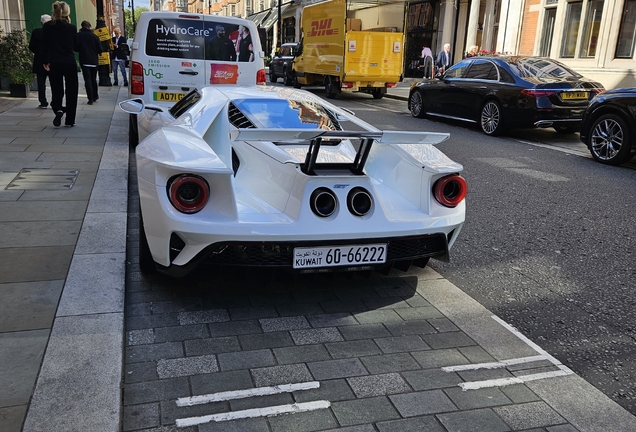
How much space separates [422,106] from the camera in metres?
15.2

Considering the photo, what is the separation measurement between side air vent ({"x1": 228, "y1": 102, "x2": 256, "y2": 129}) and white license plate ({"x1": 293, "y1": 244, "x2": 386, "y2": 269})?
1420 mm

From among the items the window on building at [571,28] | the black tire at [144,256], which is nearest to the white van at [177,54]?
the black tire at [144,256]

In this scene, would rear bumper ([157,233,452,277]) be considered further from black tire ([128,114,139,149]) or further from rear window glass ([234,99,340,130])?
black tire ([128,114,139,149])

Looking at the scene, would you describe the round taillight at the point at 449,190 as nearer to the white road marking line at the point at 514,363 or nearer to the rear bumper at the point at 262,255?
the rear bumper at the point at 262,255

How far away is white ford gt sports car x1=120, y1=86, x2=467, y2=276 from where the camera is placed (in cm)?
336

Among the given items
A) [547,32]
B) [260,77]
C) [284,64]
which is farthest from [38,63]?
[547,32]

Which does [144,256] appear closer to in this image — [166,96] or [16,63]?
[166,96]

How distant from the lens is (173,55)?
363 inches

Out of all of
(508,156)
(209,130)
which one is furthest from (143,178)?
(508,156)

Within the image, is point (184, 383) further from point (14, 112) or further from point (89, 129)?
point (14, 112)

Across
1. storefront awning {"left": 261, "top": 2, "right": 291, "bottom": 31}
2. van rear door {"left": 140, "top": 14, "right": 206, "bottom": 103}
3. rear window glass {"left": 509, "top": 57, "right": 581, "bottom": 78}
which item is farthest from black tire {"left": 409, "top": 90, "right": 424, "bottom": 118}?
storefront awning {"left": 261, "top": 2, "right": 291, "bottom": 31}

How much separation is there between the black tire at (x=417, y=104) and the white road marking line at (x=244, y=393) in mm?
13055

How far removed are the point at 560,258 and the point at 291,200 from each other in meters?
2.72

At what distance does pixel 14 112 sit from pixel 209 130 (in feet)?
30.3
